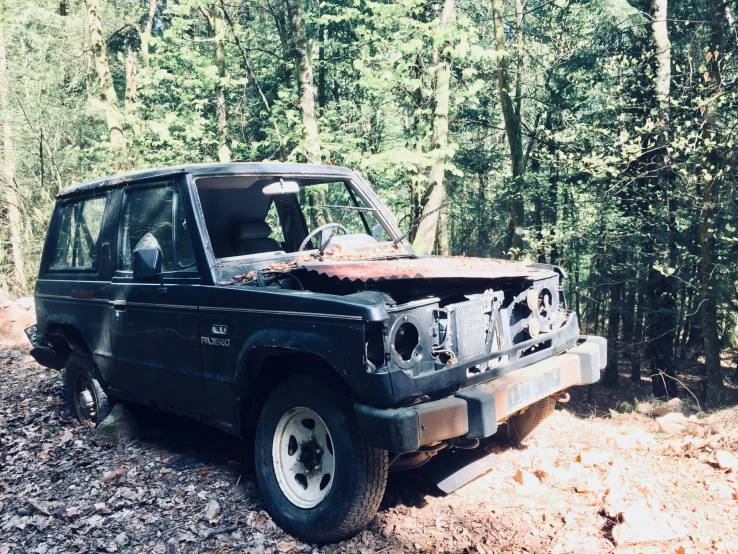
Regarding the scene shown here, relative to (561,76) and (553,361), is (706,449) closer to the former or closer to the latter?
(553,361)

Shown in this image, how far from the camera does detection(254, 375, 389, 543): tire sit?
9.87 feet

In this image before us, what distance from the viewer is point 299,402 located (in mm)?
3270

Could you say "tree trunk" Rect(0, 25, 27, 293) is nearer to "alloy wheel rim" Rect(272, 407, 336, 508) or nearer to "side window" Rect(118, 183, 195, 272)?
"side window" Rect(118, 183, 195, 272)

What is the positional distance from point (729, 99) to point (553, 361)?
692cm

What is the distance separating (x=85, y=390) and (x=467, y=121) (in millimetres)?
11799

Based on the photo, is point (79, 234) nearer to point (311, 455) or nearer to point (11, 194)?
point (311, 455)

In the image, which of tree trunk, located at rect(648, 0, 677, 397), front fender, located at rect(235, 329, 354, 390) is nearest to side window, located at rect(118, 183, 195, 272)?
front fender, located at rect(235, 329, 354, 390)

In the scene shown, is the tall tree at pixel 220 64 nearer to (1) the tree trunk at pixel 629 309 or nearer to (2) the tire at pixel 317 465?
(2) the tire at pixel 317 465

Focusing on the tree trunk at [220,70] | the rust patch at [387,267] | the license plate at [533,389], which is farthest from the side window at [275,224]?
the tree trunk at [220,70]

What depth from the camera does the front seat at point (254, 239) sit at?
4.74m

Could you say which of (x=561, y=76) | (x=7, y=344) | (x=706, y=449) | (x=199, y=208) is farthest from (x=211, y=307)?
(x=561, y=76)

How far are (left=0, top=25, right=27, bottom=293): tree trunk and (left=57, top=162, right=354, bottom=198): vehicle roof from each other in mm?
13711

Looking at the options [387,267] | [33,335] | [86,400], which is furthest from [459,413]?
[33,335]

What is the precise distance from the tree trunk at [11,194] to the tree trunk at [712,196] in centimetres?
1708
